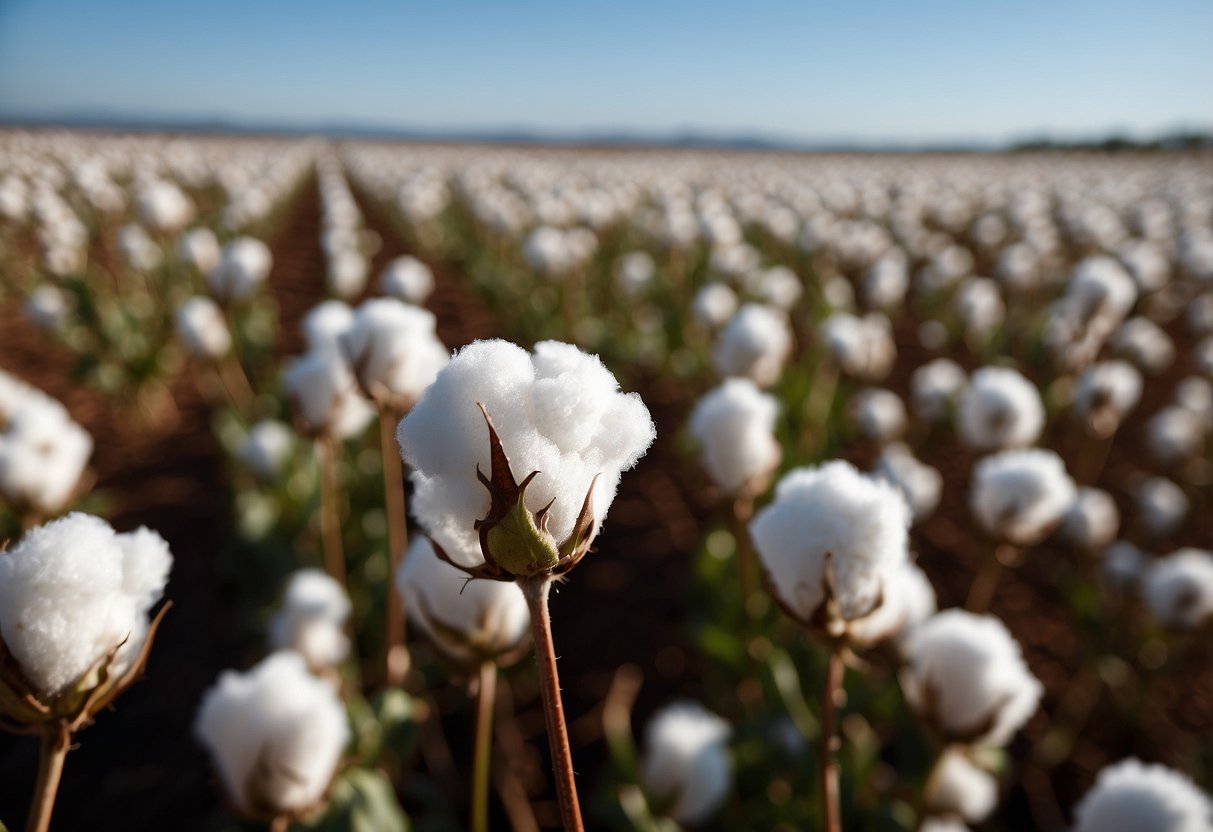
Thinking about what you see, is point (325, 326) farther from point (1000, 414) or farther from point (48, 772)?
point (1000, 414)

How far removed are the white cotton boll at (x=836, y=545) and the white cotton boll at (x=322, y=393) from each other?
41.3 inches

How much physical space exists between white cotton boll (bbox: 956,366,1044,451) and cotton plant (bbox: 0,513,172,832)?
2.02 m

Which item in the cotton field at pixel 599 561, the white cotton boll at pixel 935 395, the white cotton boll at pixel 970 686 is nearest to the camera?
the cotton field at pixel 599 561

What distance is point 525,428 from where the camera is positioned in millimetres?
442

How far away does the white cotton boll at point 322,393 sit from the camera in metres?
1.54

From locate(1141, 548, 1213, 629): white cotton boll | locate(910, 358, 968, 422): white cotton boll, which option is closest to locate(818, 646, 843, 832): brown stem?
locate(1141, 548, 1213, 629): white cotton boll

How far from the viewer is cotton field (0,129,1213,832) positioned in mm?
541

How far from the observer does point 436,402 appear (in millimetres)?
433

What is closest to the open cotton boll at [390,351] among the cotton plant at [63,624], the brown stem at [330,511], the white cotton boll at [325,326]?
the white cotton boll at [325,326]

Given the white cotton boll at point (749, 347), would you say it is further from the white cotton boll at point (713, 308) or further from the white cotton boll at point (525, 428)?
the white cotton boll at point (525, 428)

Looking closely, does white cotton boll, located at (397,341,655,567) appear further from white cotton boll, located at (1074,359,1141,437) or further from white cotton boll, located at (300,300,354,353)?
white cotton boll, located at (1074,359,1141,437)

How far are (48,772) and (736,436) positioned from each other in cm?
110

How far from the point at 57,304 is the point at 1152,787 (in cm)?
513

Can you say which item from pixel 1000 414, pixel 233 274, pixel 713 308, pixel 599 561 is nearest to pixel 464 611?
pixel 1000 414
